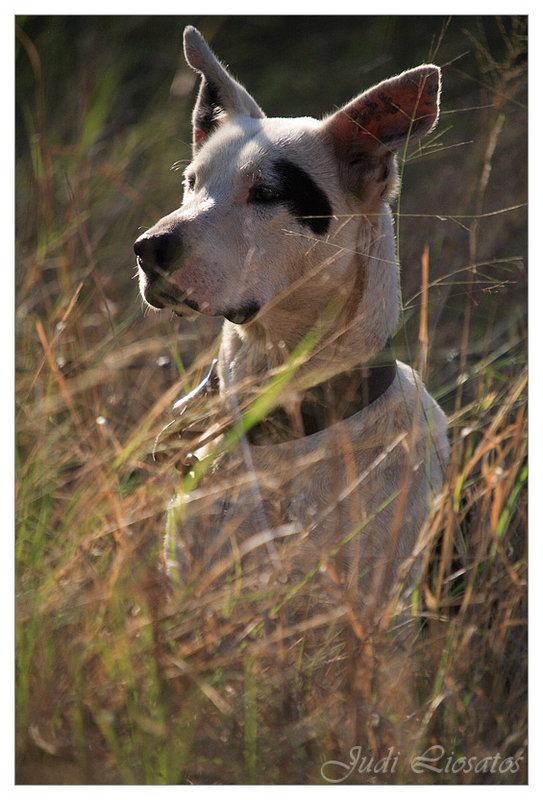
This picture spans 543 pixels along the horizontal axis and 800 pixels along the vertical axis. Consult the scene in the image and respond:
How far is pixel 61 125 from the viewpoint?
414 centimetres

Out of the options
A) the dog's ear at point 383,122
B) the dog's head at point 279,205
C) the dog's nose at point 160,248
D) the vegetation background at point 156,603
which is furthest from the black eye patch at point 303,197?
the dog's nose at point 160,248

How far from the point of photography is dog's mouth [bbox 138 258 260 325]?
2.22 meters

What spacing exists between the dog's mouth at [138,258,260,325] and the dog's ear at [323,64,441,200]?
0.59 m

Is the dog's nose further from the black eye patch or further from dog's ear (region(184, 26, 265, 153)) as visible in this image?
dog's ear (region(184, 26, 265, 153))

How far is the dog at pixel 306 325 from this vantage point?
7.16 feet

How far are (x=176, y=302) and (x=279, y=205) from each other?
47 centimetres

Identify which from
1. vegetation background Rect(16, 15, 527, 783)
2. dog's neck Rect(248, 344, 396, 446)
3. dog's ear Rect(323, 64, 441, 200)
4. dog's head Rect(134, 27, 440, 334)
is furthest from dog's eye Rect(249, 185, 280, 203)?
dog's neck Rect(248, 344, 396, 446)

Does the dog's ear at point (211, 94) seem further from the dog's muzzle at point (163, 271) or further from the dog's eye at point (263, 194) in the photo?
the dog's muzzle at point (163, 271)

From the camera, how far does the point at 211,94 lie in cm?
281

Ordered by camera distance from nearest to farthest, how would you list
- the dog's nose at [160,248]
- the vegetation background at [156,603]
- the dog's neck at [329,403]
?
the vegetation background at [156,603], the dog's nose at [160,248], the dog's neck at [329,403]

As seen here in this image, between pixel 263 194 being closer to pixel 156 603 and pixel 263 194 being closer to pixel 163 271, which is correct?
pixel 163 271

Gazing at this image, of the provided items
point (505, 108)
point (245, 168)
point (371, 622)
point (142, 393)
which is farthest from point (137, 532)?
point (505, 108)

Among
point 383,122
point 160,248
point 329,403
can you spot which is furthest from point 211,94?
point 329,403

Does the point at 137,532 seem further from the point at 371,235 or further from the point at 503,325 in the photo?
the point at 503,325
